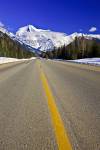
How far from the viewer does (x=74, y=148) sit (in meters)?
3.86

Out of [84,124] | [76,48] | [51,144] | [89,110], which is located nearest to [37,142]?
[51,144]

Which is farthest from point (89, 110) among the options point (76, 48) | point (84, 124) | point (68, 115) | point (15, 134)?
point (76, 48)

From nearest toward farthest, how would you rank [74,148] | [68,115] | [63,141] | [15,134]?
[74,148], [63,141], [15,134], [68,115]

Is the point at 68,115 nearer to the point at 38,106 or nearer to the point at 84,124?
the point at 84,124

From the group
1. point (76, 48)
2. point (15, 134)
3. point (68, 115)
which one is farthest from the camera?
point (76, 48)

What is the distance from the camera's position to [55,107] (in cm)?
670

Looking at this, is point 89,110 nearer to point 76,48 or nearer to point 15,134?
point 15,134

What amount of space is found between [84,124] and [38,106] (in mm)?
1963

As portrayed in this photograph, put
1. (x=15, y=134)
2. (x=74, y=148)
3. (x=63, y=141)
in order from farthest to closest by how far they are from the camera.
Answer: (x=15, y=134) → (x=63, y=141) → (x=74, y=148)

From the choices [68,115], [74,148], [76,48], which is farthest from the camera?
[76,48]

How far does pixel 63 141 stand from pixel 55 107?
256 centimetres

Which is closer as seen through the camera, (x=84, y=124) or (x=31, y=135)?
(x=31, y=135)

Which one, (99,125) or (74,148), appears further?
(99,125)

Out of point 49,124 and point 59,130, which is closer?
point 59,130
